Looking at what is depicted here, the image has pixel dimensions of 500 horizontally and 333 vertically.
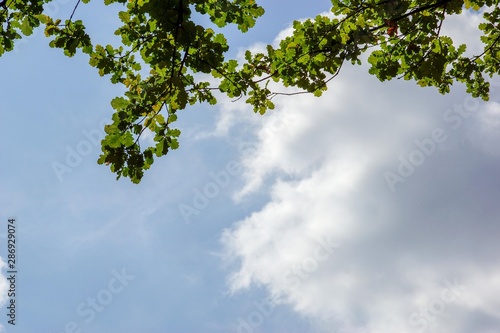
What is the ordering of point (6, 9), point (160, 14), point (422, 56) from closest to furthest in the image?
1. point (160, 14)
2. point (6, 9)
3. point (422, 56)

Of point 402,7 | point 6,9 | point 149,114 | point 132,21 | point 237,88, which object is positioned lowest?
point 402,7

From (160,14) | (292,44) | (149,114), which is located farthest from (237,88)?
(160,14)

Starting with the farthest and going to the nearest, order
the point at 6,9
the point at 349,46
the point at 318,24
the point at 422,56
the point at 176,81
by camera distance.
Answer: the point at 422,56, the point at 318,24, the point at 349,46, the point at 6,9, the point at 176,81

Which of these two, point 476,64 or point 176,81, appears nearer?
point 176,81

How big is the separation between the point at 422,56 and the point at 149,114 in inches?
178

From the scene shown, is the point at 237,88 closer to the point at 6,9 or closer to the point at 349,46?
the point at 349,46

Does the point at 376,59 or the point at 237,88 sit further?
the point at 376,59

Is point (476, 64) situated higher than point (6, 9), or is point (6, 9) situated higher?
point (6, 9)

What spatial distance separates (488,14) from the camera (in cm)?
702

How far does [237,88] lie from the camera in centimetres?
545

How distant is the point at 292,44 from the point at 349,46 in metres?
0.87

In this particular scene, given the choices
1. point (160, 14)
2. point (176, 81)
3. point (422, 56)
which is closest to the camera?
point (160, 14)

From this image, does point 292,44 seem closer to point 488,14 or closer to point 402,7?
point 402,7

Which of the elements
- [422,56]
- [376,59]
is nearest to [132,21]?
[376,59]
